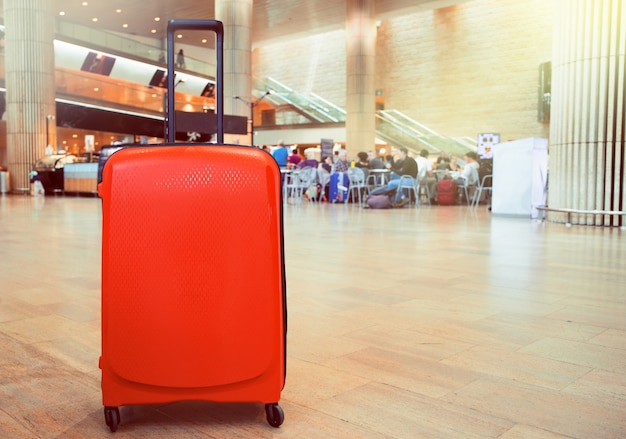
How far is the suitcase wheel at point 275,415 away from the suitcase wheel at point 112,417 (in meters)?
0.38

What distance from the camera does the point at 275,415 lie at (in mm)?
1516

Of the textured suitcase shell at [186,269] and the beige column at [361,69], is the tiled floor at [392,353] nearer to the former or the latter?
the textured suitcase shell at [186,269]

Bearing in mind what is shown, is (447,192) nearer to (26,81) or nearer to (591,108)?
(591,108)

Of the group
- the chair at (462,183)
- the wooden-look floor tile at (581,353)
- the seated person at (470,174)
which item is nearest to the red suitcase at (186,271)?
the wooden-look floor tile at (581,353)

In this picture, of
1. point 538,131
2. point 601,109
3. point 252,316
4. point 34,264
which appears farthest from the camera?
point 538,131

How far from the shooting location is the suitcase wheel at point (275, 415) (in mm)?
1512

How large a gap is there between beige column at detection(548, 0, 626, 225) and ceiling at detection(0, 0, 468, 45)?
15.3 metres

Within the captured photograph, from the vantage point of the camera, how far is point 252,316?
1.52 metres

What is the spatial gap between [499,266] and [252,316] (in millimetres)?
3111

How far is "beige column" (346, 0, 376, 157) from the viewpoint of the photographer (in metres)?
21.5

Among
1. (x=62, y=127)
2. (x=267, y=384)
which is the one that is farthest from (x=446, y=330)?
(x=62, y=127)

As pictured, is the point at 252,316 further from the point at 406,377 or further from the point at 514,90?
the point at 514,90

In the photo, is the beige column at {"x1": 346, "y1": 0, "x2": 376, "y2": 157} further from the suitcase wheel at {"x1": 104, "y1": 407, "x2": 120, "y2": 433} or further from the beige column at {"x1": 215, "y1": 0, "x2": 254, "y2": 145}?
the suitcase wheel at {"x1": 104, "y1": 407, "x2": 120, "y2": 433}

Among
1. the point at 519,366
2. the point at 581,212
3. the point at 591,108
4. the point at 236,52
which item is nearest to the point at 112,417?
the point at 519,366
